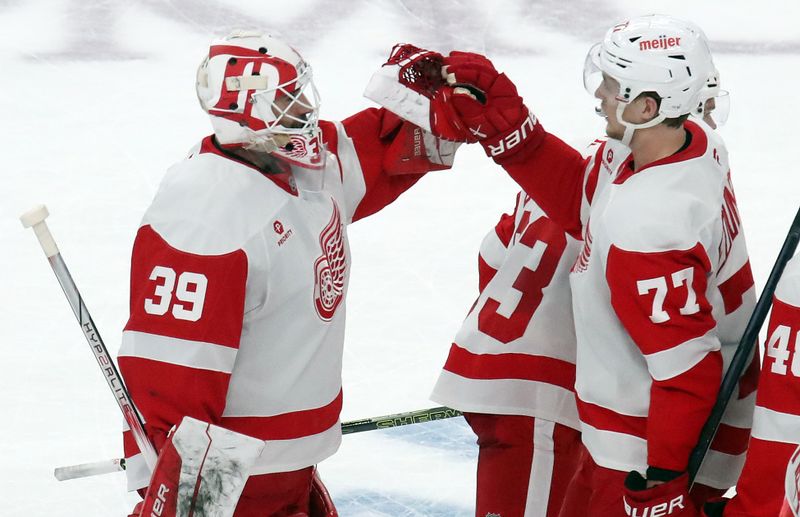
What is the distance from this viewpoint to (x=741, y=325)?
2.58 meters

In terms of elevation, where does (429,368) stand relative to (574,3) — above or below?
below

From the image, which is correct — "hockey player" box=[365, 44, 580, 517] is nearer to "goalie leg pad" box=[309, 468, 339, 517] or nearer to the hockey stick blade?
"goalie leg pad" box=[309, 468, 339, 517]

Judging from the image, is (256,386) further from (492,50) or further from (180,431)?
(492,50)

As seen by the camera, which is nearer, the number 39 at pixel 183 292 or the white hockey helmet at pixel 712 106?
the number 39 at pixel 183 292

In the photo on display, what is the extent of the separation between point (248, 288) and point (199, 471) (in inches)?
13.0

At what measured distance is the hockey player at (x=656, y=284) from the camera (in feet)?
7.80

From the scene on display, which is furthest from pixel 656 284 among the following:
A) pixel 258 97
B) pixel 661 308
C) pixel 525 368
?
pixel 258 97

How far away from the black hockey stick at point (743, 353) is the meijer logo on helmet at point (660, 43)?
39 cm

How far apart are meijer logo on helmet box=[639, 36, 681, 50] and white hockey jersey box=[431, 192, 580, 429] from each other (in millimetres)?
547

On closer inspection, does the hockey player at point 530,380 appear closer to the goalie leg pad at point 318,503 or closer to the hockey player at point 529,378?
the hockey player at point 529,378

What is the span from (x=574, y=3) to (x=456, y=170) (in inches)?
65.5

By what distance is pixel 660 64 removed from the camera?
2.41 meters

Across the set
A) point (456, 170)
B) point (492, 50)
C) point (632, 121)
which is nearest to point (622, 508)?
point (632, 121)

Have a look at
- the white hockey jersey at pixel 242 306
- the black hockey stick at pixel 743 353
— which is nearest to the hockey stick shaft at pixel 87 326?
the white hockey jersey at pixel 242 306
